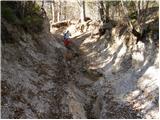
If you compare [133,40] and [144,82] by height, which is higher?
[133,40]

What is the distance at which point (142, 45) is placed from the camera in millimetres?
19516

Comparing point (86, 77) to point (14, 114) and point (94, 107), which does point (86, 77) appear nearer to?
point (94, 107)

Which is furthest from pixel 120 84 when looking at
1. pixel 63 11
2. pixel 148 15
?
pixel 63 11

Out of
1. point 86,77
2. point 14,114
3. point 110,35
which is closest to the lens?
point 14,114

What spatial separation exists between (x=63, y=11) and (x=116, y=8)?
1594 inches

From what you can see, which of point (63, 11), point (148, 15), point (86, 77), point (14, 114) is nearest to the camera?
point (14, 114)

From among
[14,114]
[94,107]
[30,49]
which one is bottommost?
[94,107]

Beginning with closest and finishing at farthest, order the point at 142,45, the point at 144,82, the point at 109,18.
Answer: the point at 144,82, the point at 142,45, the point at 109,18

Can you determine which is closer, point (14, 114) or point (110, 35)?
point (14, 114)

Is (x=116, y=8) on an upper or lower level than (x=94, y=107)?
upper

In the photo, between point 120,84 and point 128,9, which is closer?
point 120,84

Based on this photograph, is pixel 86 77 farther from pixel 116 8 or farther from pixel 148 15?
pixel 116 8

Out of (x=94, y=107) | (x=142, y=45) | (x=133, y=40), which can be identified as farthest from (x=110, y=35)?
(x=94, y=107)

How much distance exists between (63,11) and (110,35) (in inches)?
1646
